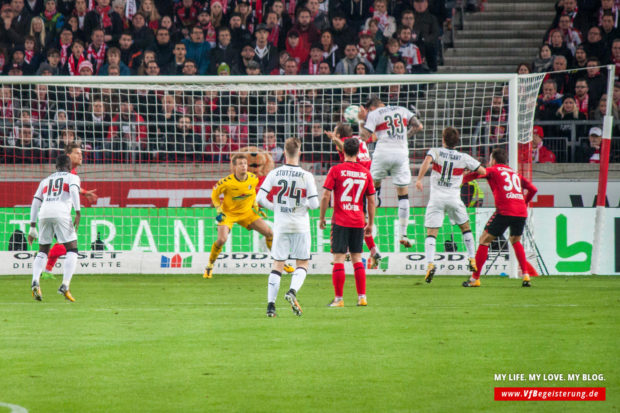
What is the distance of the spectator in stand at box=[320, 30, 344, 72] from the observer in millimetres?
21766

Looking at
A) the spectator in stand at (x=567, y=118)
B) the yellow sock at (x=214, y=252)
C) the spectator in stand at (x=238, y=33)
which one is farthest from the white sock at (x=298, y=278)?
the spectator in stand at (x=238, y=33)

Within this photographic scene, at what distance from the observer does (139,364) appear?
7.22m

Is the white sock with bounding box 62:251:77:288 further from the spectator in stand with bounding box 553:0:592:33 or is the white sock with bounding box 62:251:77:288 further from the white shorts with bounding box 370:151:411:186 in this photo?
the spectator in stand with bounding box 553:0:592:33

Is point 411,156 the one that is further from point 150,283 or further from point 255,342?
point 255,342

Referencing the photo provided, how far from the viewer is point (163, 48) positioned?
22.2 meters

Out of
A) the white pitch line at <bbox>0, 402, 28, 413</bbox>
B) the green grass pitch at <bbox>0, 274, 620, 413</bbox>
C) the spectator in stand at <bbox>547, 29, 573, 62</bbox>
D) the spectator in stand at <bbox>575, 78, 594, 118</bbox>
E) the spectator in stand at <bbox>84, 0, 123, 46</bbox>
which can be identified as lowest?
the green grass pitch at <bbox>0, 274, 620, 413</bbox>

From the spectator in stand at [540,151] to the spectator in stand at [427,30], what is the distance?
13.1 feet

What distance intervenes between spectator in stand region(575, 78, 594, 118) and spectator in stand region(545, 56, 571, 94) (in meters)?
0.31

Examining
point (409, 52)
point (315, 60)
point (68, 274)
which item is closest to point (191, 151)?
point (315, 60)

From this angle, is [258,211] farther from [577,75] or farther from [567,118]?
[577,75]

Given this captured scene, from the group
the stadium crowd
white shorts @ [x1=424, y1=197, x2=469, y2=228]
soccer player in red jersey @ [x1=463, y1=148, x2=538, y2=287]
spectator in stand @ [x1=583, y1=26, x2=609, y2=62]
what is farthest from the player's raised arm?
spectator in stand @ [x1=583, y1=26, x2=609, y2=62]

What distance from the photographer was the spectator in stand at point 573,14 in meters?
21.8

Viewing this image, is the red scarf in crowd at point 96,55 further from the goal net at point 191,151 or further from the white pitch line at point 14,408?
the white pitch line at point 14,408

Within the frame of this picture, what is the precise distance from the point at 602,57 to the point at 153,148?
9926 mm
